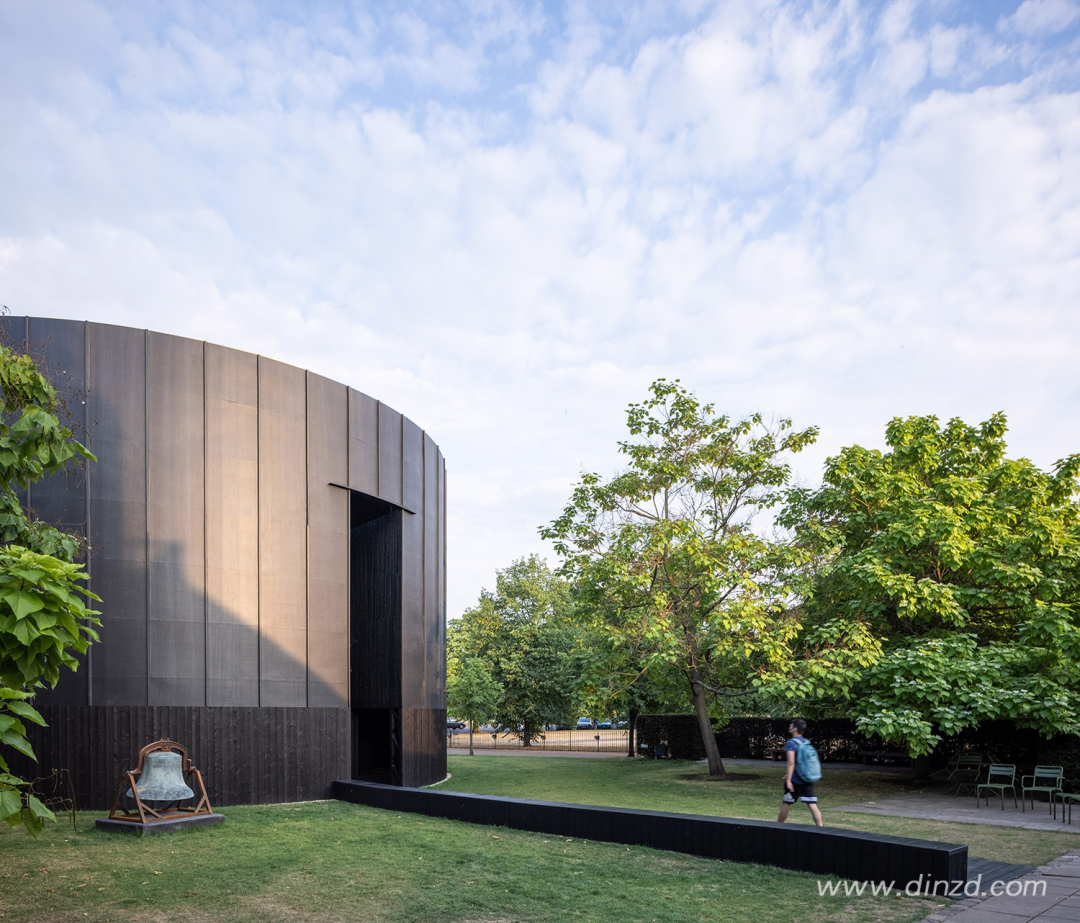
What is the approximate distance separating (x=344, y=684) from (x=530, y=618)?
102ft

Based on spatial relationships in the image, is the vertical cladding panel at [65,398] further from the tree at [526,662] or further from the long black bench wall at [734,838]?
the tree at [526,662]

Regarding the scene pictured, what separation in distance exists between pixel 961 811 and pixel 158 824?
13.9 metres

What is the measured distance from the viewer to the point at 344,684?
1853cm

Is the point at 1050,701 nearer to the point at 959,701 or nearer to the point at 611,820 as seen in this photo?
the point at 959,701

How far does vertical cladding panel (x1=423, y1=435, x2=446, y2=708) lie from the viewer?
21844 mm

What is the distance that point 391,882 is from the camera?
955cm

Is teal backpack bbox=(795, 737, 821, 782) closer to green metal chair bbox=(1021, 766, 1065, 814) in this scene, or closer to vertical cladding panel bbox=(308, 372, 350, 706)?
green metal chair bbox=(1021, 766, 1065, 814)

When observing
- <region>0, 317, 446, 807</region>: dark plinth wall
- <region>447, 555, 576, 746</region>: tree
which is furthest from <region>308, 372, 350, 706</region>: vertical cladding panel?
<region>447, 555, 576, 746</region>: tree

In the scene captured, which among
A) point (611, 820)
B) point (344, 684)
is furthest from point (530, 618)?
point (611, 820)

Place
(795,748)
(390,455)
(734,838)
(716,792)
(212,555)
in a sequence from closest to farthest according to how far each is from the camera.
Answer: (734,838), (795,748), (212,555), (716,792), (390,455)

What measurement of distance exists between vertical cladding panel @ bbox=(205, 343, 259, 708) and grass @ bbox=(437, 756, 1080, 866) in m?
6.70

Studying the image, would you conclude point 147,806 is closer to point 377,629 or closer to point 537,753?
point 377,629

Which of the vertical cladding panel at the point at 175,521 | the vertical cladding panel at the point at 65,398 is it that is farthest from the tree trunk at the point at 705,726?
the vertical cladding panel at the point at 65,398

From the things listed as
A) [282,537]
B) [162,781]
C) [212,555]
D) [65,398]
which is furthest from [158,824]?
[65,398]
